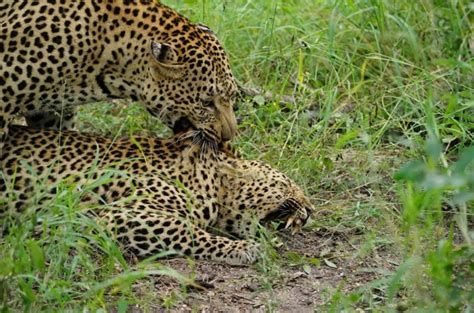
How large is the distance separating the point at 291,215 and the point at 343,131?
1.22m

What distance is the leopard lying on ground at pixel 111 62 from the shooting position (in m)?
6.57

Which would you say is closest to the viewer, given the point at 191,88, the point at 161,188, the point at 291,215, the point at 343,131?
the point at 161,188

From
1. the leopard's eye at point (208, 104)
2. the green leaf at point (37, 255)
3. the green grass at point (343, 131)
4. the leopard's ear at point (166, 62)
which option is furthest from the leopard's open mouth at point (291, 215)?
the green leaf at point (37, 255)

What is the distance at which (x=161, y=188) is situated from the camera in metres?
6.42

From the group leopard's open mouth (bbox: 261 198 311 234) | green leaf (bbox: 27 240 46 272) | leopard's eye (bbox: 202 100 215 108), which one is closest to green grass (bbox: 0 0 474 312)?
green leaf (bbox: 27 240 46 272)

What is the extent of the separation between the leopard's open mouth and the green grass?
21 centimetres

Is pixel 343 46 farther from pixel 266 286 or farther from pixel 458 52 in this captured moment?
pixel 266 286

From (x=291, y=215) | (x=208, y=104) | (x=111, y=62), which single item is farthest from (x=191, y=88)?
(x=291, y=215)

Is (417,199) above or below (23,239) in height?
above

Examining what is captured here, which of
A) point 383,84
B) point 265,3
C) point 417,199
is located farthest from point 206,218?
point 265,3

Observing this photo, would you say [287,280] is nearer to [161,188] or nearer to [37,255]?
[161,188]

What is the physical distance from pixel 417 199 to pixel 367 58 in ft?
8.68

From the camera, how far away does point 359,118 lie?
7.57 m

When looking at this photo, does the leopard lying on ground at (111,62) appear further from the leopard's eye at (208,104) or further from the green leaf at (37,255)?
the green leaf at (37,255)
